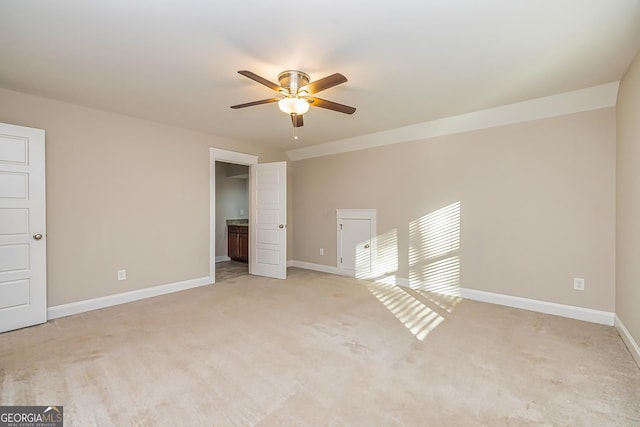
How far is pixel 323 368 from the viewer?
7.01 ft

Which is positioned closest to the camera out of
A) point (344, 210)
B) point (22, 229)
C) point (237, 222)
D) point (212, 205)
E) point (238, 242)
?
point (22, 229)

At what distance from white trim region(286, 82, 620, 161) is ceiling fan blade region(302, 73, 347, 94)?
225cm

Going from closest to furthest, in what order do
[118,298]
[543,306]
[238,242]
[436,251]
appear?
[543,306]
[118,298]
[436,251]
[238,242]

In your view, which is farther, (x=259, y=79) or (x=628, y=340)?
(x=628, y=340)

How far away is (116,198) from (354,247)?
11.6 ft

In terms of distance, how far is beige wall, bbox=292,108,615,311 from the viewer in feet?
9.89

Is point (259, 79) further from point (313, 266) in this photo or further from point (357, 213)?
point (313, 266)

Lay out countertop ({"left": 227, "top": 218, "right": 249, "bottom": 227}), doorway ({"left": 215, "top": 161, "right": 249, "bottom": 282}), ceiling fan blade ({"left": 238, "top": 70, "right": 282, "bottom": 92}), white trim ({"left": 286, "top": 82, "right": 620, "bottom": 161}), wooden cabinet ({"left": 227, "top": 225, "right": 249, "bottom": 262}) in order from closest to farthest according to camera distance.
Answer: ceiling fan blade ({"left": 238, "top": 70, "right": 282, "bottom": 92}) < white trim ({"left": 286, "top": 82, "right": 620, "bottom": 161}) < wooden cabinet ({"left": 227, "top": 225, "right": 249, "bottom": 262}) < doorway ({"left": 215, "top": 161, "right": 249, "bottom": 282}) < countertop ({"left": 227, "top": 218, "right": 249, "bottom": 227})

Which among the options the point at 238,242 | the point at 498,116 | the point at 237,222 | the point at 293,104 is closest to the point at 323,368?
the point at 293,104

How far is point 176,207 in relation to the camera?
4238 millimetres

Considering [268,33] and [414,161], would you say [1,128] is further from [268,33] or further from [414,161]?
[414,161]

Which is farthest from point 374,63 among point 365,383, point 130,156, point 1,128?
point 1,128

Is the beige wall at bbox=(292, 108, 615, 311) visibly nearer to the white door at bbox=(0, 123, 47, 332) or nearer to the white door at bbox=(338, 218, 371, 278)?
the white door at bbox=(338, 218, 371, 278)

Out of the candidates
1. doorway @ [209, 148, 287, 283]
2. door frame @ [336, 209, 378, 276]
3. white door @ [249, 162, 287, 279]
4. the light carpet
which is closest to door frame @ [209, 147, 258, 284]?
doorway @ [209, 148, 287, 283]
